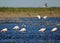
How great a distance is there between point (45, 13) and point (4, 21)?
87.1 inches

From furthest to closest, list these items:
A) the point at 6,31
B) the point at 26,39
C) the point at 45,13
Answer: the point at 45,13
the point at 6,31
the point at 26,39

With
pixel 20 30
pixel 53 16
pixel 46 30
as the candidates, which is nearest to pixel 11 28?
pixel 20 30

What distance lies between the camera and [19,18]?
440 inches

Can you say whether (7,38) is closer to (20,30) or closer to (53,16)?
Result: (20,30)

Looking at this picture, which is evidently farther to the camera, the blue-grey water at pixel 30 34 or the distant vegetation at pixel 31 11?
the distant vegetation at pixel 31 11

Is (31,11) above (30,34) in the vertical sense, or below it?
below

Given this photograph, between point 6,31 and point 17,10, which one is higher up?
point 6,31

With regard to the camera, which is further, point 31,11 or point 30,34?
point 31,11

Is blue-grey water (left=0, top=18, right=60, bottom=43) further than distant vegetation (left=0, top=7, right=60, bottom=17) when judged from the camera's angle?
No

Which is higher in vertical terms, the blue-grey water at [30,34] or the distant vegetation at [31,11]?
the blue-grey water at [30,34]

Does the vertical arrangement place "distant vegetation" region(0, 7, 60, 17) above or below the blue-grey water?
below

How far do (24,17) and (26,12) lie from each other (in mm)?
798

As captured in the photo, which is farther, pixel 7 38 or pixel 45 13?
pixel 45 13

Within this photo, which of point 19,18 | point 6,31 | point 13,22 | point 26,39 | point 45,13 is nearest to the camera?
point 26,39
